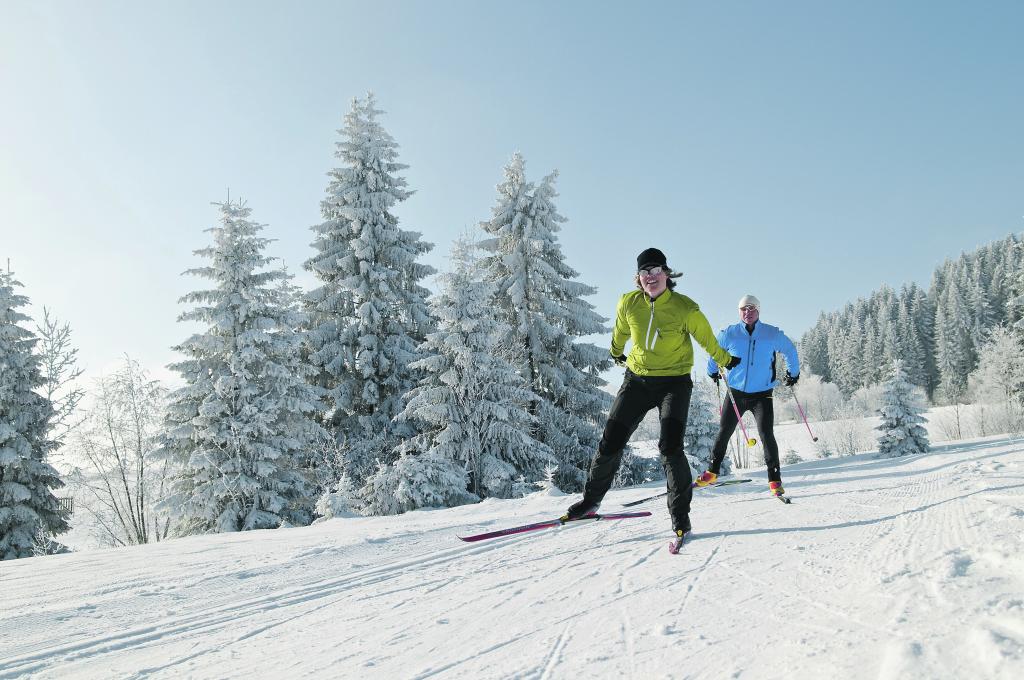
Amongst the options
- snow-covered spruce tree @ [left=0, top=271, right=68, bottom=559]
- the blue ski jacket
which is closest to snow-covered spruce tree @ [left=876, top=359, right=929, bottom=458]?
the blue ski jacket

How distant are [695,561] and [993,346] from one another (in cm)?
6993

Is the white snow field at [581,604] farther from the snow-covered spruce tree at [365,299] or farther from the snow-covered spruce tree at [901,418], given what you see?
the snow-covered spruce tree at [901,418]

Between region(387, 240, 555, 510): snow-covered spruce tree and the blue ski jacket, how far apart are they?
866 centimetres

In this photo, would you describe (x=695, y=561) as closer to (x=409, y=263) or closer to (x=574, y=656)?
(x=574, y=656)

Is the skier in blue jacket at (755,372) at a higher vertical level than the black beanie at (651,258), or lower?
lower

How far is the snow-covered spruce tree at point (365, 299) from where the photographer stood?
1722cm

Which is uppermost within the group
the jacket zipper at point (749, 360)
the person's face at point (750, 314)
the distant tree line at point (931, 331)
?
the distant tree line at point (931, 331)

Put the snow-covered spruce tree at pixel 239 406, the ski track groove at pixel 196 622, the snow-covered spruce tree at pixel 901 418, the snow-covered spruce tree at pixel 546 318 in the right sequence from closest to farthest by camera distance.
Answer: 1. the ski track groove at pixel 196 622
2. the snow-covered spruce tree at pixel 239 406
3. the snow-covered spruce tree at pixel 546 318
4. the snow-covered spruce tree at pixel 901 418

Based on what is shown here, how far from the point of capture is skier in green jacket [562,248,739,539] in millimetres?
4105

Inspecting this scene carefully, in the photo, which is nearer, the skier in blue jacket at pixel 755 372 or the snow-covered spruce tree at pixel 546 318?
the skier in blue jacket at pixel 755 372

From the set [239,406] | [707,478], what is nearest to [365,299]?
[239,406]

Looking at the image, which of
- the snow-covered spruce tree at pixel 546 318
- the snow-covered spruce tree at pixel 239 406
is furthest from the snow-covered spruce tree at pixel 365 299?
the snow-covered spruce tree at pixel 546 318

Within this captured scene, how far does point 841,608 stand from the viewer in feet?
7.09

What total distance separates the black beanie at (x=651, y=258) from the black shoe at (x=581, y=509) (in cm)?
213
